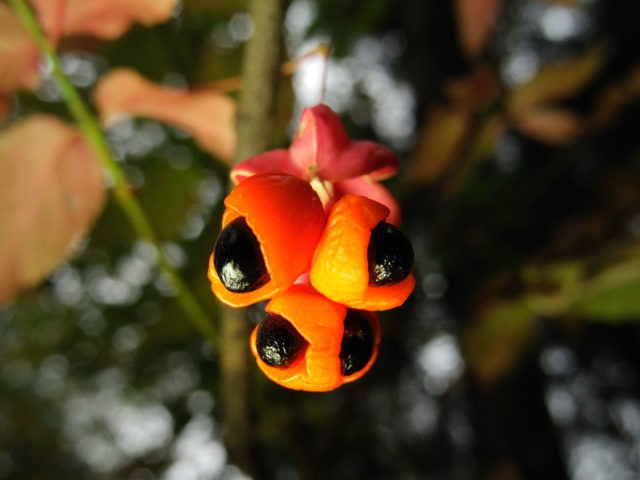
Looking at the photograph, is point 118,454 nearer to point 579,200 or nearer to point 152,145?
point 152,145

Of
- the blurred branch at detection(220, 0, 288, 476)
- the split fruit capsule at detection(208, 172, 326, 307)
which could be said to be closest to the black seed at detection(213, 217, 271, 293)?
the split fruit capsule at detection(208, 172, 326, 307)

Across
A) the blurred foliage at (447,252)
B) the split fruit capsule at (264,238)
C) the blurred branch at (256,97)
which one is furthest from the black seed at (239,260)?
the blurred foliage at (447,252)

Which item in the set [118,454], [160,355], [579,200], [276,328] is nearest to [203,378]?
[160,355]

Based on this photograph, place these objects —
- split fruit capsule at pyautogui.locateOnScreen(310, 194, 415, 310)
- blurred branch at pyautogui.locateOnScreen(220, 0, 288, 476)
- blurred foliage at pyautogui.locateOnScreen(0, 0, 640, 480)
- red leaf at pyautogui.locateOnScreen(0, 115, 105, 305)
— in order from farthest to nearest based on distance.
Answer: blurred foliage at pyautogui.locateOnScreen(0, 0, 640, 480) → red leaf at pyautogui.locateOnScreen(0, 115, 105, 305) → blurred branch at pyautogui.locateOnScreen(220, 0, 288, 476) → split fruit capsule at pyautogui.locateOnScreen(310, 194, 415, 310)

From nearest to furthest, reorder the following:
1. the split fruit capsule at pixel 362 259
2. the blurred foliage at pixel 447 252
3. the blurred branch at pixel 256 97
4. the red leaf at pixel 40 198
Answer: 1. the split fruit capsule at pixel 362 259
2. the blurred branch at pixel 256 97
3. the red leaf at pixel 40 198
4. the blurred foliage at pixel 447 252

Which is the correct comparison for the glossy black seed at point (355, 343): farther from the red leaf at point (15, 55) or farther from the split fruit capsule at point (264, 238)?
the red leaf at point (15, 55)

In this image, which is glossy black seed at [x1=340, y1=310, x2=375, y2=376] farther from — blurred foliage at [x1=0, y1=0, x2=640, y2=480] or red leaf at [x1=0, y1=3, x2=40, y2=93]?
red leaf at [x1=0, y1=3, x2=40, y2=93]
